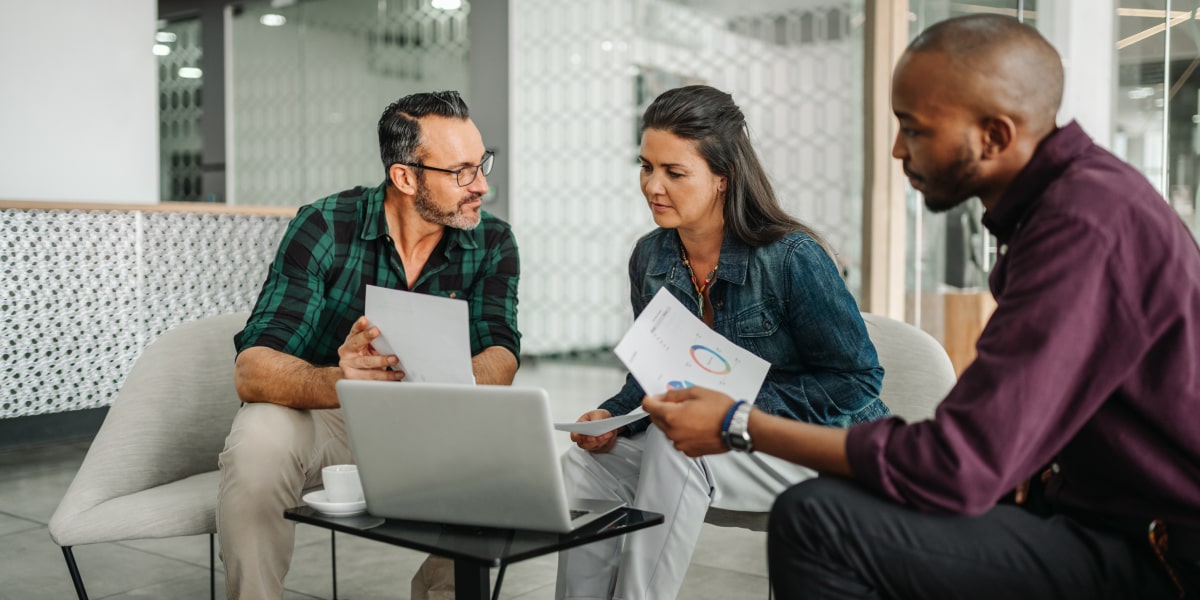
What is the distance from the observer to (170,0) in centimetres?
827

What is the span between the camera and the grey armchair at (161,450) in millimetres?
1828

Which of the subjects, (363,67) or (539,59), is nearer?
(539,59)

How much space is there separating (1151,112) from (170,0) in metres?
7.36

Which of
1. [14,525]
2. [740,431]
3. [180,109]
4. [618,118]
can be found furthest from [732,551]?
[180,109]

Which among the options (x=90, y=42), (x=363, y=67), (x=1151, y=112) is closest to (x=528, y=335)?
(x=363, y=67)

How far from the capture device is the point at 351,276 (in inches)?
86.7

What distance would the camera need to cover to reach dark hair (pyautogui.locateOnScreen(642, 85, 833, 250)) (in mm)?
1956

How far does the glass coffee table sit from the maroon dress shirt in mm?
379

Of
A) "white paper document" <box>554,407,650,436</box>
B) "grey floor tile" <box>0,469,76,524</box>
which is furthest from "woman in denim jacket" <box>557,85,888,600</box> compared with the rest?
"grey floor tile" <box>0,469,76,524</box>

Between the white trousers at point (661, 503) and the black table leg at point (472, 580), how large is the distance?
0.41 m

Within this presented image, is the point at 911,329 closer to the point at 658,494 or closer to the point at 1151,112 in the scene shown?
the point at 658,494

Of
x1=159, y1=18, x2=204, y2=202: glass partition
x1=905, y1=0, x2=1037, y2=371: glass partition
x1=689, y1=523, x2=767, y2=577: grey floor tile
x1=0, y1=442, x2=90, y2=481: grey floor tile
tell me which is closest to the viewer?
x1=689, y1=523, x2=767, y2=577: grey floor tile

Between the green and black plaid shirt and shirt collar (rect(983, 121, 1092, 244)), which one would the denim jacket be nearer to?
the green and black plaid shirt

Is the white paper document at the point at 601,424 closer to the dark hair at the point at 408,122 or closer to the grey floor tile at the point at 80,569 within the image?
the dark hair at the point at 408,122
